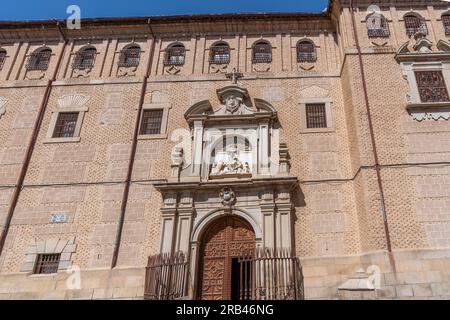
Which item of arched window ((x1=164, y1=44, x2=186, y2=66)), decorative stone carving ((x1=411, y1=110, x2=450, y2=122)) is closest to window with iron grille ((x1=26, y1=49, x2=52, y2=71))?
arched window ((x1=164, y1=44, x2=186, y2=66))

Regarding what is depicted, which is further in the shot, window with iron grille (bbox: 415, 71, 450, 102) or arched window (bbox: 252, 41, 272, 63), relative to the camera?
arched window (bbox: 252, 41, 272, 63)

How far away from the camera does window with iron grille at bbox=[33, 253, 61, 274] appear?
35.6 ft

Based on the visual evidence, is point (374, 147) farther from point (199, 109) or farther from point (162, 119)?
point (162, 119)

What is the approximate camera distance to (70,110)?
44.1 ft

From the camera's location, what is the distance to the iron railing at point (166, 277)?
947 centimetres

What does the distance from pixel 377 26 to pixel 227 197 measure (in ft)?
26.0

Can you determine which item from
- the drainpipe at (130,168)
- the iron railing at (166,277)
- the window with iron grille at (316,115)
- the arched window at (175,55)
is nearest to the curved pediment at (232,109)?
the window with iron grille at (316,115)

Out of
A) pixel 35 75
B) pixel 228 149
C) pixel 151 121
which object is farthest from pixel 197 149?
pixel 35 75

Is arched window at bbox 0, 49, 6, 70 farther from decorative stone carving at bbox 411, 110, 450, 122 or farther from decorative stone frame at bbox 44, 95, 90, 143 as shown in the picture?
decorative stone carving at bbox 411, 110, 450, 122

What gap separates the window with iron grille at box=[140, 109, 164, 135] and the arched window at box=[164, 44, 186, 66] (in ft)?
7.29

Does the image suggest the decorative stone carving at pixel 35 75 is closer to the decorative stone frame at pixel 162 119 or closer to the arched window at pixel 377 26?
the decorative stone frame at pixel 162 119

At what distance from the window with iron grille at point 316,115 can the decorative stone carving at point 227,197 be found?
11.2 feet

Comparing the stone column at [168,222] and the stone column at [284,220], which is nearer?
the stone column at [284,220]

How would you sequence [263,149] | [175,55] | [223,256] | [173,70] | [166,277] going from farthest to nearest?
1. [175,55]
2. [173,70]
3. [263,149]
4. [223,256]
5. [166,277]
